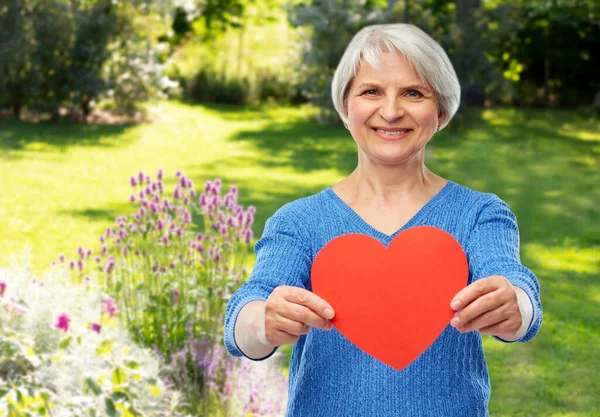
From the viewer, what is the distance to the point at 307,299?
1.34 metres

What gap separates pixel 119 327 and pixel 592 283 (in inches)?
145

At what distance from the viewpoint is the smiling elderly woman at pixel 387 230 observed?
1.56 m

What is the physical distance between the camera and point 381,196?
1.69m

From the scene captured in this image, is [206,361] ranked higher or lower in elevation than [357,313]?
lower

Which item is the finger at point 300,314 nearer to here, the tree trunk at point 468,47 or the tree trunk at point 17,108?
the tree trunk at point 468,47

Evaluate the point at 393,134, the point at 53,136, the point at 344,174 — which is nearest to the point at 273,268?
the point at 393,134

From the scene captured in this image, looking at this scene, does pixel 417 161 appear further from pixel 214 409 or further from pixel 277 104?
pixel 277 104

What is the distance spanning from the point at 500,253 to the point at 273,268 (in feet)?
1.33

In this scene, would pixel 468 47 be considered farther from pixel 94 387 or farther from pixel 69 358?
pixel 94 387

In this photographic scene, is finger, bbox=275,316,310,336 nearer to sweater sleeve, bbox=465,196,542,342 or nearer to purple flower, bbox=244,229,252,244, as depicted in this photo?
sweater sleeve, bbox=465,196,542,342

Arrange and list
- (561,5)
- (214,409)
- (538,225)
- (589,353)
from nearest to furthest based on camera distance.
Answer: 1. (214,409)
2. (589,353)
3. (538,225)
4. (561,5)

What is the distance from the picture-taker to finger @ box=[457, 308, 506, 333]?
4.38 feet

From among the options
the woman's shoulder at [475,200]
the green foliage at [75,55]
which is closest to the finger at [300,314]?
the woman's shoulder at [475,200]

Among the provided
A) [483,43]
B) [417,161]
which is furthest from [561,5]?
[417,161]
